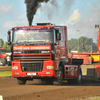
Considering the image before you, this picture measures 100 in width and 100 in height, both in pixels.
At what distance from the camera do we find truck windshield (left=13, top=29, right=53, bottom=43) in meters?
16.5

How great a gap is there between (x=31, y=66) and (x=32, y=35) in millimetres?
1743

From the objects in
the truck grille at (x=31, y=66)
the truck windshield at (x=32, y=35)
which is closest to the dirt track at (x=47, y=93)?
the truck grille at (x=31, y=66)

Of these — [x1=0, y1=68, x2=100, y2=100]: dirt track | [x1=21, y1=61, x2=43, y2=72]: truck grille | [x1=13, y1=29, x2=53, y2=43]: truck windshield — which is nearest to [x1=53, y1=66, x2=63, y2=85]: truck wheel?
[x1=21, y1=61, x2=43, y2=72]: truck grille

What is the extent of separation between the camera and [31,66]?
16688 mm

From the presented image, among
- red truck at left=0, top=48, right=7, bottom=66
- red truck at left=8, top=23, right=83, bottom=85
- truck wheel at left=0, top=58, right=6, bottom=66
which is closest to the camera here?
red truck at left=8, top=23, right=83, bottom=85

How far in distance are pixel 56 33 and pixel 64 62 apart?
2640 millimetres

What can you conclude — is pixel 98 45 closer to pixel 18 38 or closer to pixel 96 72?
pixel 96 72

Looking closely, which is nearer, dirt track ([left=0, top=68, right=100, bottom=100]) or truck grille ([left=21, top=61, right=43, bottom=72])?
dirt track ([left=0, top=68, right=100, bottom=100])

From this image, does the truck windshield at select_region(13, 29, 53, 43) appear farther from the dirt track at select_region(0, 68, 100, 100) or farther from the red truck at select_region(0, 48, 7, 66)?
the red truck at select_region(0, 48, 7, 66)

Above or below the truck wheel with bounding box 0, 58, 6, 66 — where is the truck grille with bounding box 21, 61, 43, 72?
above

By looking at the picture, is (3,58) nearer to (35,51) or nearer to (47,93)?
(35,51)

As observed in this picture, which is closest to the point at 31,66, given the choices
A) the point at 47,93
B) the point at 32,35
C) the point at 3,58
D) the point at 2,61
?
the point at 32,35

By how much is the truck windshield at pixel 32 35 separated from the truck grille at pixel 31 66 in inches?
46.4

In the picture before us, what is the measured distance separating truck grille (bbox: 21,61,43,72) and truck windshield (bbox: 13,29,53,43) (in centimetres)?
118
